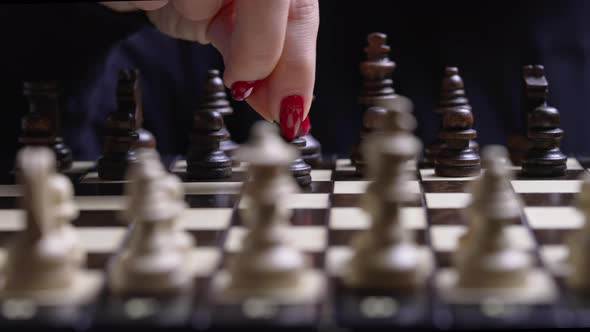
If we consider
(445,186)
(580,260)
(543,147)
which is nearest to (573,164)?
(543,147)

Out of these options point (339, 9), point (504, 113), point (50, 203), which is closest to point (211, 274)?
point (50, 203)

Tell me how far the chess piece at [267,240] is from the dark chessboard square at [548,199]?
23.3 inches

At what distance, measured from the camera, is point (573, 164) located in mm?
1974

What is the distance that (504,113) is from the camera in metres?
2.60

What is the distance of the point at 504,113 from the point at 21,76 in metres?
1.46

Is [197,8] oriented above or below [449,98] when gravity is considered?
above

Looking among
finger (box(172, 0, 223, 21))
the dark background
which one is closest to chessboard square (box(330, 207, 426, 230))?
finger (box(172, 0, 223, 21))

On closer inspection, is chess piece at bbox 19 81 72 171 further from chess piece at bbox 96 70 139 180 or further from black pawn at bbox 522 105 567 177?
black pawn at bbox 522 105 567 177

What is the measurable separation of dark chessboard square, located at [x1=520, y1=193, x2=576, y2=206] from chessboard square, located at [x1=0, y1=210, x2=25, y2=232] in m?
0.91

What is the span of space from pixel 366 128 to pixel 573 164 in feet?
1.62

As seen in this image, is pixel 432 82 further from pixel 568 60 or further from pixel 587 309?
pixel 587 309

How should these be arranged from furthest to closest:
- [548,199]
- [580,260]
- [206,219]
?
[548,199] < [206,219] < [580,260]

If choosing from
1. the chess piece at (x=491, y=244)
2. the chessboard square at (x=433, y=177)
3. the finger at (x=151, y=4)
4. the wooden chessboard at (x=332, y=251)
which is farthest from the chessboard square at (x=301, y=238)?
the finger at (x=151, y=4)

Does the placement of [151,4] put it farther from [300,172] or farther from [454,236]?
[454,236]
